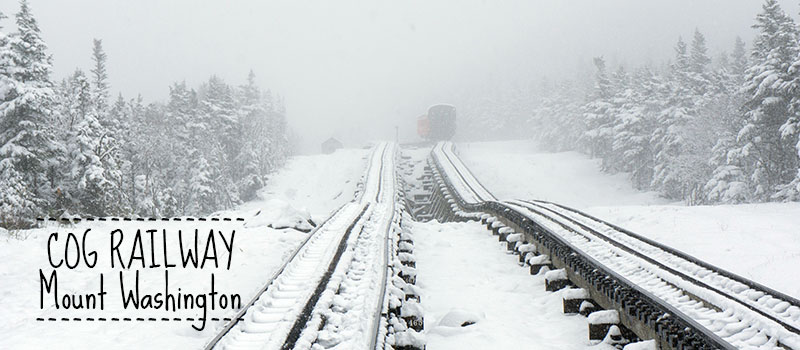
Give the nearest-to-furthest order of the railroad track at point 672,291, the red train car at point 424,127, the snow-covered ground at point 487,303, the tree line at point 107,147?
the railroad track at point 672,291 < the snow-covered ground at point 487,303 < the tree line at point 107,147 < the red train car at point 424,127

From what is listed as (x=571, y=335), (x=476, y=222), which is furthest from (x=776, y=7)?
(x=571, y=335)

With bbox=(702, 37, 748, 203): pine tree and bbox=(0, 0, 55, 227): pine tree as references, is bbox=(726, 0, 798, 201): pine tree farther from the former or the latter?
bbox=(0, 0, 55, 227): pine tree

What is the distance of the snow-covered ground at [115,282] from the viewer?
18.7 feet

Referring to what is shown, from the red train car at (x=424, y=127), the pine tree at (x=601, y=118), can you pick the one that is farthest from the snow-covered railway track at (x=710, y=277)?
the red train car at (x=424, y=127)

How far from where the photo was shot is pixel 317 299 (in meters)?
5.83

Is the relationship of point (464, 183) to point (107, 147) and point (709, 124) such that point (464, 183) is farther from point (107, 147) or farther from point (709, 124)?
point (709, 124)

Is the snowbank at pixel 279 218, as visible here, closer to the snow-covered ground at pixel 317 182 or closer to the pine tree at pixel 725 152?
the snow-covered ground at pixel 317 182

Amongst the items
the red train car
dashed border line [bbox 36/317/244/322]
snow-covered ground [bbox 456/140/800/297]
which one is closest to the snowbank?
dashed border line [bbox 36/317/244/322]

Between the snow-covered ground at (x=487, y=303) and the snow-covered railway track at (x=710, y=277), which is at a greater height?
the snow-covered railway track at (x=710, y=277)

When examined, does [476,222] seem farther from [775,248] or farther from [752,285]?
[752,285]

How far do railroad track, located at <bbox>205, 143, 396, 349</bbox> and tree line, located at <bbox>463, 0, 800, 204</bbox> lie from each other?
68.9 feet

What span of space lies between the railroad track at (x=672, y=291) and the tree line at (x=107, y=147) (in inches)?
415

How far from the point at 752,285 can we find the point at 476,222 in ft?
36.2

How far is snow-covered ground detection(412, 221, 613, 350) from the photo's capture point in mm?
6383
